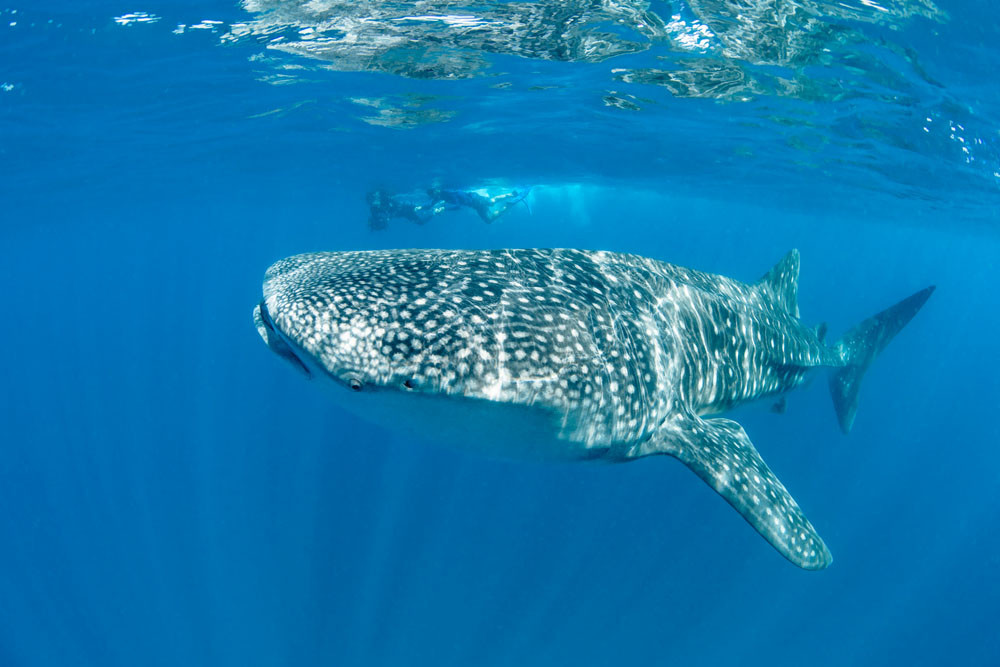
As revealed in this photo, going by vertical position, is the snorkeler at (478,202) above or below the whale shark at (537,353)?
below

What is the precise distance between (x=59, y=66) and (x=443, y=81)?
811 cm

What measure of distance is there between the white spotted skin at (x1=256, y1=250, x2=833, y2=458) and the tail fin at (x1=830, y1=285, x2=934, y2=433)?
491 cm

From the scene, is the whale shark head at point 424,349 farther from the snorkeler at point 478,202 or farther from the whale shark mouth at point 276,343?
the snorkeler at point 478,202

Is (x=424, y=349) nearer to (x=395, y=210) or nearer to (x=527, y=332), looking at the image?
(x=527, y=332)

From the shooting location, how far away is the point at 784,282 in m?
8.32

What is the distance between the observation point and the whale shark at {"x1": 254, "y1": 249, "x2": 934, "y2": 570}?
3.02m

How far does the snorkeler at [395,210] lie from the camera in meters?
25.4

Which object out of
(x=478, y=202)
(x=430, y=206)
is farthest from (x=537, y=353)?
(x=430, y=206)

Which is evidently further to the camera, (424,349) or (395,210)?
(395,210)

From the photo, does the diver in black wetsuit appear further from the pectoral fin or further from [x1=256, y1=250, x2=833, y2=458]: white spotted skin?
the pectoral fin

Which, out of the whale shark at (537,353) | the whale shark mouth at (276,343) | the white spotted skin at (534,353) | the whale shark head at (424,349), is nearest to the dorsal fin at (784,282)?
the whale shark at (537,353)

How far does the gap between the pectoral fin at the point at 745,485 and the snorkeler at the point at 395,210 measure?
71.6ft

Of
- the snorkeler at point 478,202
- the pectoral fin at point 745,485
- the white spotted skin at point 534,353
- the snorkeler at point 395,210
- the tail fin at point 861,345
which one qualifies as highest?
the white spotted skin at point 534,353

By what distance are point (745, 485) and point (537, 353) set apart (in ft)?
7.77
